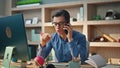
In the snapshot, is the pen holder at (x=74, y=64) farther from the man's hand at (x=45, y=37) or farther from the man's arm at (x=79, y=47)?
the man's arm at (x=79, y=47)

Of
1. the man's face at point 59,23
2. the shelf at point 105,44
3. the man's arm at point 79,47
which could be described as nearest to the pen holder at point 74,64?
the man's arm at point 79,47

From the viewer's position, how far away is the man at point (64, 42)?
2.02m

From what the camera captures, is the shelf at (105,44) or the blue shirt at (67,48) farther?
the shelf at (105,44)

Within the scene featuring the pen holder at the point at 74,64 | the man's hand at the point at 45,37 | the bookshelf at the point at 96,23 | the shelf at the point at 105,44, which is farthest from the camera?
the bookshelf at the point at 96,23

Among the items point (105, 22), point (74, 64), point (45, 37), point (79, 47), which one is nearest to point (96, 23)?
point (105, 22)

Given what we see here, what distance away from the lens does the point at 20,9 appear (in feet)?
14.8

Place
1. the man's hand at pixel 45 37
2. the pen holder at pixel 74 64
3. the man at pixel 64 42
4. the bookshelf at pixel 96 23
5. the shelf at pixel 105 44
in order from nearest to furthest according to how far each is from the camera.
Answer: the pen holder at pixel 74 64, the man's hand at pixel 45 37, the man at pixel 64 42, the shelf at pixel 105 44, the bookshelf at pixel 96 23

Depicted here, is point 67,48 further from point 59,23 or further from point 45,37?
point 45,37

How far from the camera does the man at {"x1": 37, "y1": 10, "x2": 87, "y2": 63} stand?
2.02 metres

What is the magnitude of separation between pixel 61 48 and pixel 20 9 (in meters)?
2.47

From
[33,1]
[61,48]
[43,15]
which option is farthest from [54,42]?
[33,1]

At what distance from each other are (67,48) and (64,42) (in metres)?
0.09

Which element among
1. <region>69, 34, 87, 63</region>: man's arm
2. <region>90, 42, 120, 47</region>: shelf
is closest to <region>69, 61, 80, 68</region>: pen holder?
<region>69, 34, 87, 63</region>: man's arm

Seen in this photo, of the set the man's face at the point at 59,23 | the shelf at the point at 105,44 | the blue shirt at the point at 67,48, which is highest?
the man's face at the point at 59,23
